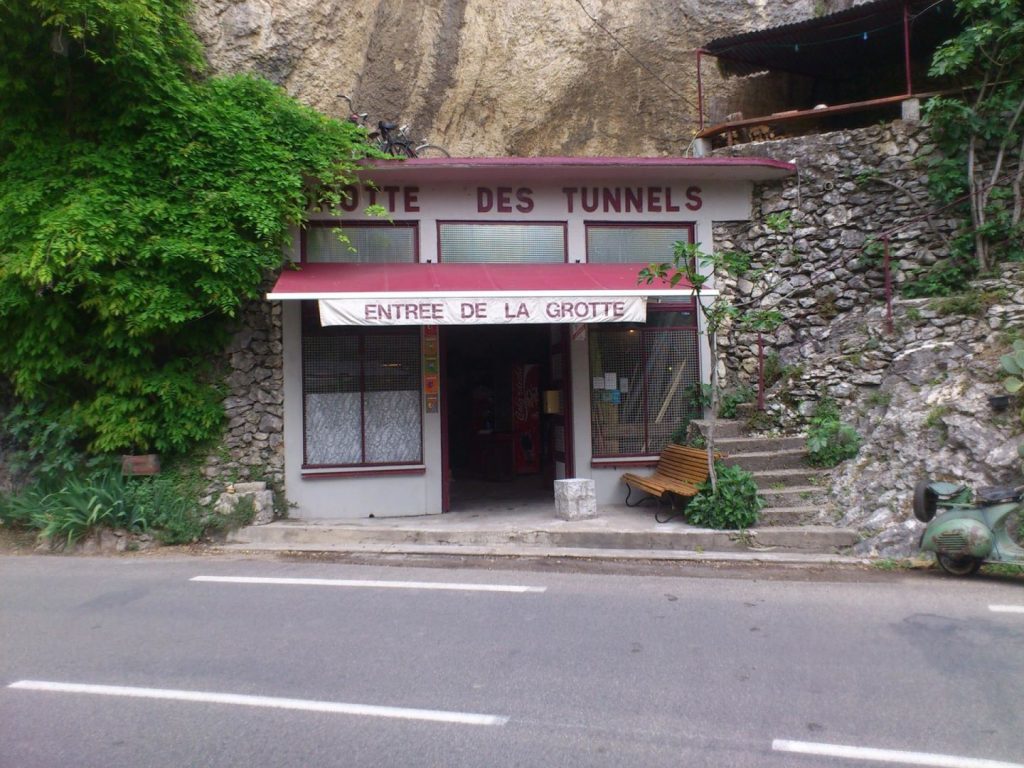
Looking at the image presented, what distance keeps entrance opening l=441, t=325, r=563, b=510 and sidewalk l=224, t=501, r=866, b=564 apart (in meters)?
3.51

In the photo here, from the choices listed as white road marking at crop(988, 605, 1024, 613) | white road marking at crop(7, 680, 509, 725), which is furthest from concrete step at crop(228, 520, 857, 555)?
white road marking at crop(7, 680, 509, 725)

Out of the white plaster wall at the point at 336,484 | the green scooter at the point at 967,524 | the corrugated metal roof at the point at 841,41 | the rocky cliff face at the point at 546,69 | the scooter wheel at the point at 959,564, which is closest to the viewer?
the green scooter at the point at 967,524

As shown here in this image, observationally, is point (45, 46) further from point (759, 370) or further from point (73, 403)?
point (759, 370)

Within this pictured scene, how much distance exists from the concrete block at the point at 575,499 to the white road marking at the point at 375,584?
2685mm

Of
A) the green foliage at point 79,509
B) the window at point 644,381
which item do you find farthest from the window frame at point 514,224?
the green foliage at point 79,509

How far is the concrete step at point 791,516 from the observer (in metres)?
9.10

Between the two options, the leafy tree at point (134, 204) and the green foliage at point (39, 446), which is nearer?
the leafy tree at point (134, 204)

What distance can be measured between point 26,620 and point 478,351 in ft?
35.1

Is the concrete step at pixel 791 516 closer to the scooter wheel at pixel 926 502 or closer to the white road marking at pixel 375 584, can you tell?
the scooter wheel at pixel 926 502

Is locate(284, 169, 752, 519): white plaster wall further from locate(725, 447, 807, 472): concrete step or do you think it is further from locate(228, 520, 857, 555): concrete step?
locate(725, 447, 807, 472): concrete step

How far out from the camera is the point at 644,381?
11.4m

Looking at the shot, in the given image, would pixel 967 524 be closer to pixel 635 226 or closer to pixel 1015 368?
pixel 1015 368

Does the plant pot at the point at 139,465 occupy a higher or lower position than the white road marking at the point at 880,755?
higher

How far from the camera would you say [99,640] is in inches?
234
